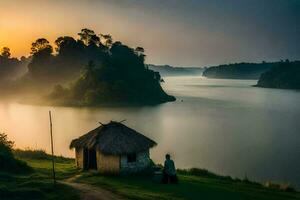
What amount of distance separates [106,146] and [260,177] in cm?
1757

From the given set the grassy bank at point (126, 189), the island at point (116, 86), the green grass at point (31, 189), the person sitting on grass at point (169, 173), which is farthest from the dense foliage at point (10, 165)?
the island at point (116, 86)

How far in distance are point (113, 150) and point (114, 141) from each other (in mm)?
881

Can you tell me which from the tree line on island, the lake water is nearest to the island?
the tree line on island

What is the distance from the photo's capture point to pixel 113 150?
1208 inches

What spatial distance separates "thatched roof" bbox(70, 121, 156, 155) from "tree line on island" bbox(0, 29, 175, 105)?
103 metres

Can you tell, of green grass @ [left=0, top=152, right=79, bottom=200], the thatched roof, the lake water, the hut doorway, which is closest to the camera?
green grass @ [left=0, top=152, right=79, bottom=200]

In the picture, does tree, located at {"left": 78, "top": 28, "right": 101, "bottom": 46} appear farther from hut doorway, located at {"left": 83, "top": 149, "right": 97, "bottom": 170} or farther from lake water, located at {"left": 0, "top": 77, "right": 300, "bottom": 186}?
hut doorway, located at {"left": 83, "top": 149, "right": 97, "bottom": 170}

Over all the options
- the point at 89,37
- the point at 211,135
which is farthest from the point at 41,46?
the point at 211,135

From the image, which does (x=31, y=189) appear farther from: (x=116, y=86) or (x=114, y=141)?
(x=116, y=86)

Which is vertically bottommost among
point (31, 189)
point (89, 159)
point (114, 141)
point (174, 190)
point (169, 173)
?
point (174, 190)

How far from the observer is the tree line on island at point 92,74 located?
142 m

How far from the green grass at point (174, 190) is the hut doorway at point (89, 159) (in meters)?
2.09

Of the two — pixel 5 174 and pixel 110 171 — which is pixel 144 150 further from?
pixel 5 174

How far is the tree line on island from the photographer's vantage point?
142m
